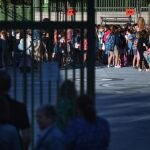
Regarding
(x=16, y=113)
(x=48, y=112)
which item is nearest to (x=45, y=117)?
(x=48, y=112)

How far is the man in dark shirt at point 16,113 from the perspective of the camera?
7.46 m

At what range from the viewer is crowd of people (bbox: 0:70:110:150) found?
22.6 feet

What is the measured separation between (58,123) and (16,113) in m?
0.44

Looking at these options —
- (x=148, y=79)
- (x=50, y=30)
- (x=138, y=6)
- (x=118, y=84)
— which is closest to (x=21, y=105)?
(x=50, y=30)

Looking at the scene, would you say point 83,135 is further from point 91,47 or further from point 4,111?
point 91,47

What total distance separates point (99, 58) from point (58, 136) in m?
25.3

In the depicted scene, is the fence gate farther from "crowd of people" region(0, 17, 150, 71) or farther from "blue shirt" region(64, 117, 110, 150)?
"blue shirt" region(64, 117, 110, 150)

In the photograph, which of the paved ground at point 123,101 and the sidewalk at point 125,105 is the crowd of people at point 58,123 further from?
the sidewalk at point 125,105

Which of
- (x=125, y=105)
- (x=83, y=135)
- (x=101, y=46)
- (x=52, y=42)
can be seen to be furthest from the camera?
(x=101, y=46)

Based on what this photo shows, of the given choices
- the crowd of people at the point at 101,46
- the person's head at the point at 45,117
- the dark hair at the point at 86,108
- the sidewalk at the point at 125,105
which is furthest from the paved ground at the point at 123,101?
the person's head at the point at 45,117

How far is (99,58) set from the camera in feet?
105

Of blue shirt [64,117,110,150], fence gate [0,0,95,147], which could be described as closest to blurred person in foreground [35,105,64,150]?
blue shirt [64,117,110,150]

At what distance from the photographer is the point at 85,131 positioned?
23.3 feet

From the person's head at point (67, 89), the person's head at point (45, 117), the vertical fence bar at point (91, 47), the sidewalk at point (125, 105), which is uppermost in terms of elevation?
the vertical fence bar at point (91, 47)
